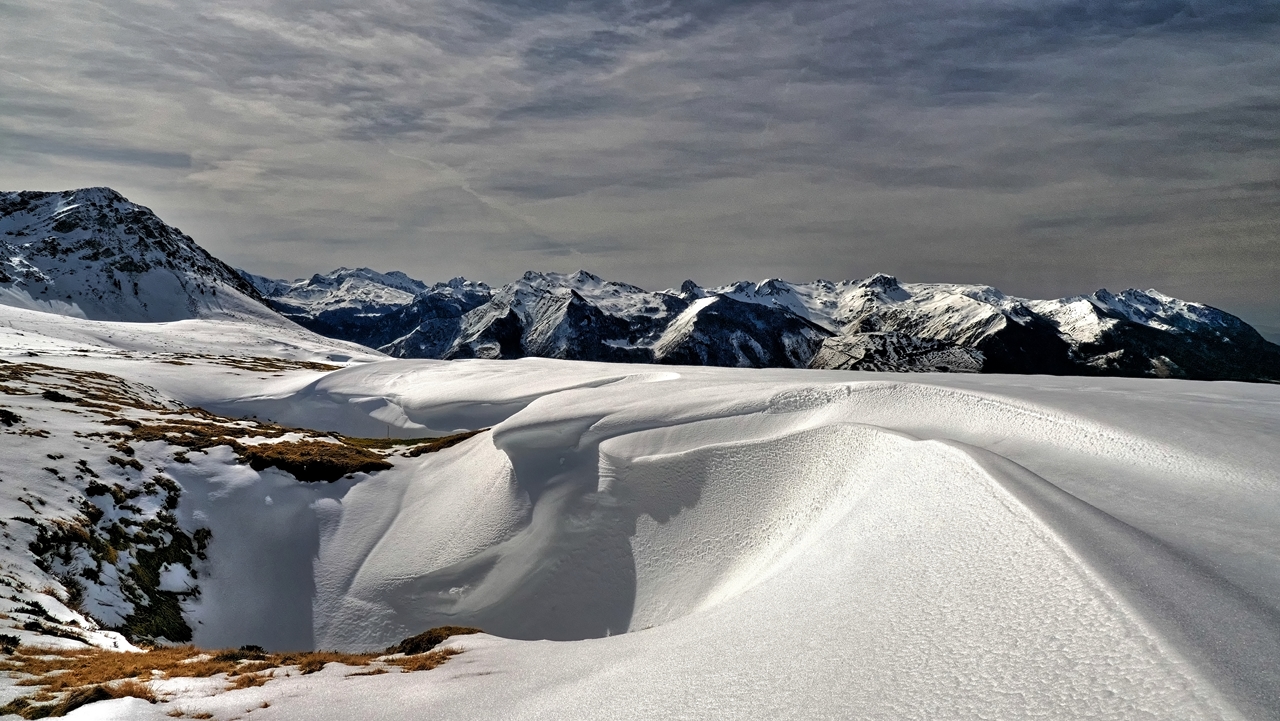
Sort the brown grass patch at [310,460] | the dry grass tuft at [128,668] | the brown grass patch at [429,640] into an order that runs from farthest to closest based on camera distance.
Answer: the brown grass patch at [310,460] → the brown grass patch at [429,640] → the dry grass tuft at [128,668]

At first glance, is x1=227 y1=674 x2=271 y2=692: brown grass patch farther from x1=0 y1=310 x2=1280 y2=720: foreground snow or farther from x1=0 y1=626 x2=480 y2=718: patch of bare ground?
x1=0 y1=310 x2=1280 y2=720: foreground snow

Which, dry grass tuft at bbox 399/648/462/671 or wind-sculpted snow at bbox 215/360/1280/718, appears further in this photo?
dry grass tuft at bbox 399/648/462/671

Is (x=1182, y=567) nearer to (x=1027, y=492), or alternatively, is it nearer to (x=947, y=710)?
(x=1027, y=492)

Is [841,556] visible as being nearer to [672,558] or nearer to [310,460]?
[672,558]

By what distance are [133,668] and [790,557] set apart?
16.1 metres

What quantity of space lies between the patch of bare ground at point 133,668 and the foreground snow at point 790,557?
2.52 feet

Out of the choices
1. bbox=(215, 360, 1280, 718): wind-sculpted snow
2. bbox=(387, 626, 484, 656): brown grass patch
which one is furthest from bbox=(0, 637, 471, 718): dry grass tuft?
bbox=(215, 360, 1280, 718): wind-sculpted snow

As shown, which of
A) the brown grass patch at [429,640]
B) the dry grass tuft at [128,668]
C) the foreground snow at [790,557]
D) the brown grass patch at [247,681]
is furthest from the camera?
the brown grass patch at [429,640]

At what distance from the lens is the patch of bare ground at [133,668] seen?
10.6 metres

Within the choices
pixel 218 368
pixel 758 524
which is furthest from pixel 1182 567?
pixel 218 368

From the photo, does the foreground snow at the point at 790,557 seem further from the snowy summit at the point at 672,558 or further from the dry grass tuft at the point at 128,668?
the dry grass tuft at the point at 128,668

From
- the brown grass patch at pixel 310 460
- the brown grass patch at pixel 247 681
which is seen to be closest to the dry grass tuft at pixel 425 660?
the brown grass patch at pixel 247 681

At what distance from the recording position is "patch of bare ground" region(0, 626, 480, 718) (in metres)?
10.6

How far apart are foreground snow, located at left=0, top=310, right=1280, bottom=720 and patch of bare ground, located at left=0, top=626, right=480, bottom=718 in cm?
Result: 77
